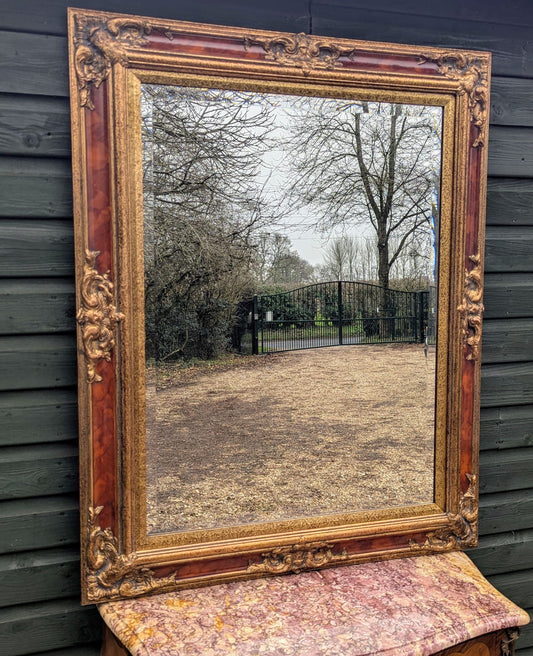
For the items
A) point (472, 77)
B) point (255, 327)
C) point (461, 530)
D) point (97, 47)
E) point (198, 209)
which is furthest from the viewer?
point (461, 530)

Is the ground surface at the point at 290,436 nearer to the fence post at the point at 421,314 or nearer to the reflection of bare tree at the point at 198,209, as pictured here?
the fence post at the point at 421,314

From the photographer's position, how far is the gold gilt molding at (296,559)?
186 centimetres

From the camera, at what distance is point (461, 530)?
2.06 metres

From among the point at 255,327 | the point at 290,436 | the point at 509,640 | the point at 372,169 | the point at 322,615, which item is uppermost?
the point at 372,169

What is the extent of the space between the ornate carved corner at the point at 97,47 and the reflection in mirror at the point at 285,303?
0.38 ft

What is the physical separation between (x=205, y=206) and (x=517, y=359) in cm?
130

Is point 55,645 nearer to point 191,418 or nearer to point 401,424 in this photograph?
point 191,418

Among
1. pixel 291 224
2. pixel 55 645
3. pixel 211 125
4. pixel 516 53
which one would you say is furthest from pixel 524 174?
pixel 55 645

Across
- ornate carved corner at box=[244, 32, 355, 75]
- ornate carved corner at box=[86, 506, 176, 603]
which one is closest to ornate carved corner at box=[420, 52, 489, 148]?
ornate carved corner at box=[244, 32, 355, 75]

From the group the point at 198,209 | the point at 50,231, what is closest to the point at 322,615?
the point at 198,209

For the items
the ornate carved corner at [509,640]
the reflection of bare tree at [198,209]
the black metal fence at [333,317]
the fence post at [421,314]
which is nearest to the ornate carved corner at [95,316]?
the reflection of bare tree at [198,209]

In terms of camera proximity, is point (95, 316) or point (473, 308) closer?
point (95, 316)

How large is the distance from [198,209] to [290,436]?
30.2 inches

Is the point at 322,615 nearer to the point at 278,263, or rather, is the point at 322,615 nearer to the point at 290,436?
the point at 290,436
